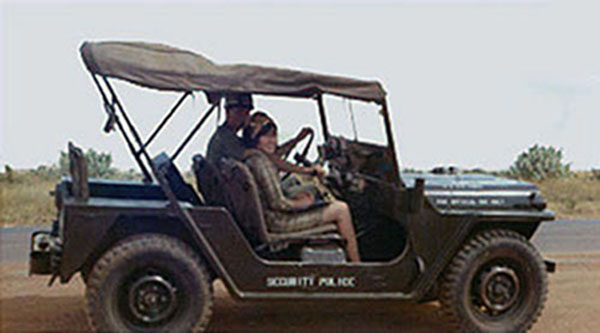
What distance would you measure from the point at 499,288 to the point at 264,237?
6.85ft

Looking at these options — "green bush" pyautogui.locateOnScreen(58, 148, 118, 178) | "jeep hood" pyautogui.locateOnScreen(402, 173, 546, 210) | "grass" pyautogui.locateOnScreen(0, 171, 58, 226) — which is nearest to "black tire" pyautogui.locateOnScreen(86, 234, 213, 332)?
"jeep hood" pyautogui.locateOnScreen(402, 173, 546, 210)

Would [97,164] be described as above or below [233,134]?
below

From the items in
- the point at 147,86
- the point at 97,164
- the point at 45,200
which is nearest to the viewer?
the point at 147,86

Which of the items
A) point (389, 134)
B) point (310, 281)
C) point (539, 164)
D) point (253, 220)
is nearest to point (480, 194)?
point (389, 134)

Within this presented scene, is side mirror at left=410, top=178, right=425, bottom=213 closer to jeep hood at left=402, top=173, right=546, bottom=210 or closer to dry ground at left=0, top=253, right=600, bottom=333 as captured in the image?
jeep hood at left=402, top=173, right=546, bottom=210

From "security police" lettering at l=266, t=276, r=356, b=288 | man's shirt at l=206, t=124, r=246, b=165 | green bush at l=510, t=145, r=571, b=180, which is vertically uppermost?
man's shirt at l=206, t=124, r=246, b=165

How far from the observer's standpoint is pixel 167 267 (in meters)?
5.76

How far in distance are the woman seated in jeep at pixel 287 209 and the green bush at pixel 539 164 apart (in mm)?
Result: 33163

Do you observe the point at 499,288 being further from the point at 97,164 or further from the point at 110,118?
the point at 97,164

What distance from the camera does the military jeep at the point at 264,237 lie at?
18.7 ft

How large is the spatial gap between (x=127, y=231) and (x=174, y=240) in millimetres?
385

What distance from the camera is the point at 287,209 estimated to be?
5980 mm

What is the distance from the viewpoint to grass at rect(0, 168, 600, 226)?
20.0 m

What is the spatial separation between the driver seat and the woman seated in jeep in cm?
6
